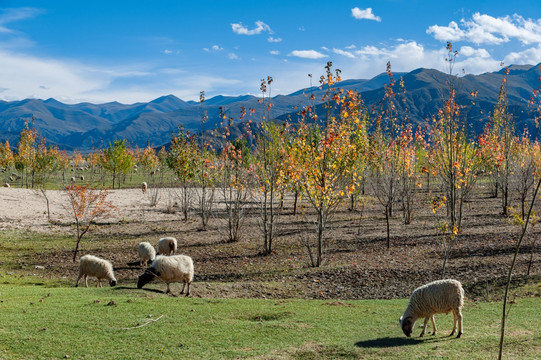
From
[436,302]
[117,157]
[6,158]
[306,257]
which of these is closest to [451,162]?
[306,257]

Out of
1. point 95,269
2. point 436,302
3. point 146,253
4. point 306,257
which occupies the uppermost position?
point 436,302

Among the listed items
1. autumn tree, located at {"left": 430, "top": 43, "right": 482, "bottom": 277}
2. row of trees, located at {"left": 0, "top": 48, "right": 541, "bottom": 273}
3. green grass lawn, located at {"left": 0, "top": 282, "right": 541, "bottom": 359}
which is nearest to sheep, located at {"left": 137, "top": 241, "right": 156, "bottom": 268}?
row of trees, located at {"left": 0, "top": 48, "right": 541, "bottom": 273}

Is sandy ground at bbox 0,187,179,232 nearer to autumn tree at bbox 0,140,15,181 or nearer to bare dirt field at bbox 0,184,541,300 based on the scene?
bare dirt field at bbox 0,184,541,300

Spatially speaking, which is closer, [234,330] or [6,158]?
[234,330]

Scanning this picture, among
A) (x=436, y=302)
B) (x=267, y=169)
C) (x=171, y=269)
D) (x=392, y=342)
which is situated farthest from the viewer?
(x=267, y=169)

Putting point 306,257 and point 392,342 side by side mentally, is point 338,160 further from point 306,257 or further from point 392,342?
point 392,342

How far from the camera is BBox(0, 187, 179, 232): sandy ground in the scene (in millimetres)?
33031

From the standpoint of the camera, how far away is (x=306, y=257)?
2230 cm

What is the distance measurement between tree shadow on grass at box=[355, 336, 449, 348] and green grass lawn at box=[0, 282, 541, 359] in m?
0.02

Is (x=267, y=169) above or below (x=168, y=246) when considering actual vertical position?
above

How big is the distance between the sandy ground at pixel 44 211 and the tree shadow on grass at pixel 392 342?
23.5 meters

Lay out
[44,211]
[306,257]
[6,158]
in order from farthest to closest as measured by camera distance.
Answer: [6,158]
[44,211]
[306,257]

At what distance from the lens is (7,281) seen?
17.2 metres

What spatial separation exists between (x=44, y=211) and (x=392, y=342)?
37983 mm
